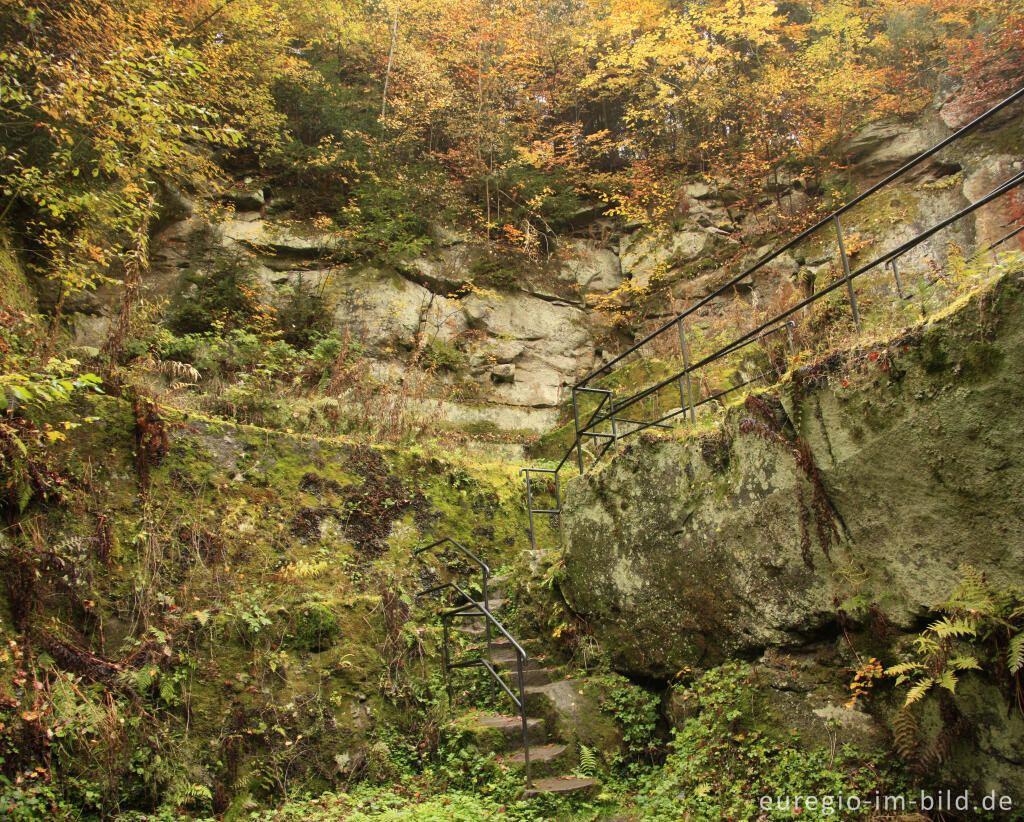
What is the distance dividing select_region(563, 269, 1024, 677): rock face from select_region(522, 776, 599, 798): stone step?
125cm

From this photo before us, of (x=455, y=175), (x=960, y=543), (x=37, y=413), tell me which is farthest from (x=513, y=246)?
(x=960, y=543)

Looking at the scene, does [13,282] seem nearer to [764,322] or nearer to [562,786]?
[562,786]

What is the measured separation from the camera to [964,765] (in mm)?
3488

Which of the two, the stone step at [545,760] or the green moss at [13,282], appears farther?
the green moss at [13,282]

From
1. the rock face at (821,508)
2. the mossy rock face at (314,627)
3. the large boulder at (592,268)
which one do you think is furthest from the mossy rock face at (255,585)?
the large boulder at (592,268)

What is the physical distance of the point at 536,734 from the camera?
5574mm

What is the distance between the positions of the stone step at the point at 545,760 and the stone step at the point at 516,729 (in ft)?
0.48

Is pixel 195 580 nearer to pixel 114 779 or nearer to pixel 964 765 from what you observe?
pixel 114 779

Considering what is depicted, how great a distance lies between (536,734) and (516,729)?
0.21 metres

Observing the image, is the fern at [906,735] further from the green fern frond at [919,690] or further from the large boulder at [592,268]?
the large boulder at [592,268]

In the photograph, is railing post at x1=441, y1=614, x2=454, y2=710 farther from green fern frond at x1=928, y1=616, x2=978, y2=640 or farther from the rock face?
green fern frond at x1=928, y1=616, x2=978, y2=640

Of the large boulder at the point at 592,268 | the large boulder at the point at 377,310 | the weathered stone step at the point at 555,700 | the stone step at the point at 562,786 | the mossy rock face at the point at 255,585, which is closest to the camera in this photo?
the stone step at the point at 562,786

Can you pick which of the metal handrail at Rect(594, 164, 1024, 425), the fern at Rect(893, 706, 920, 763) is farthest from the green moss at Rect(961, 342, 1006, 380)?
the fern at Rect(893, 706, 920, 763)

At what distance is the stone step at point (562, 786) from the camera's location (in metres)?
4.72
